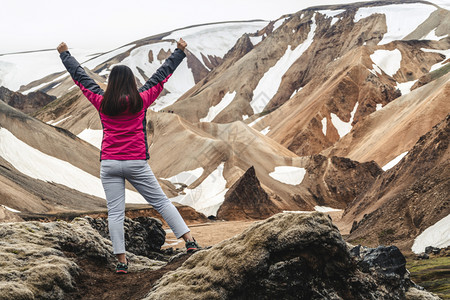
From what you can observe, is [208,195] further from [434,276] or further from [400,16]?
[400,16]

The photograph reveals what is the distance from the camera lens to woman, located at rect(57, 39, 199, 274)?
6.71 m

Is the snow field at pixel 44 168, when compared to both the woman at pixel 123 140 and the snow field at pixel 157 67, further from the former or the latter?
the snow field at pixel 157 67

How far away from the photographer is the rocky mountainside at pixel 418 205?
1742 centimetres

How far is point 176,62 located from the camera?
735cm

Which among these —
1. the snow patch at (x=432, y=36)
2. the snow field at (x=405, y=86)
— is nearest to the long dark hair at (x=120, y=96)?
the snow field at (x=405, y=86)

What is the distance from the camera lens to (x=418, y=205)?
63.0ft

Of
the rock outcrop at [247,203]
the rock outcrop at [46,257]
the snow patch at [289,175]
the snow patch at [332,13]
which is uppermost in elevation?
the snow patch at [332,13]

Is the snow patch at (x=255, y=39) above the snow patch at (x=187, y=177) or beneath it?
above

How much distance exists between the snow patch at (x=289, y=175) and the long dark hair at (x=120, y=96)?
4968 centimetres

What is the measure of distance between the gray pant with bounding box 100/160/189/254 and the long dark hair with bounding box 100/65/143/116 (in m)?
0.67

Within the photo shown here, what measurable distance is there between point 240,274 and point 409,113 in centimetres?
6429

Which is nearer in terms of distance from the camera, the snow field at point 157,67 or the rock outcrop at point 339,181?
the rock outcrop at point 339,181

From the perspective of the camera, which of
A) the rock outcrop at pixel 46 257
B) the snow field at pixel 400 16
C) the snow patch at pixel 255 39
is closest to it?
the rock outcrop at pixel 46 257

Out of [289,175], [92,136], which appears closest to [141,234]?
[289,175]
